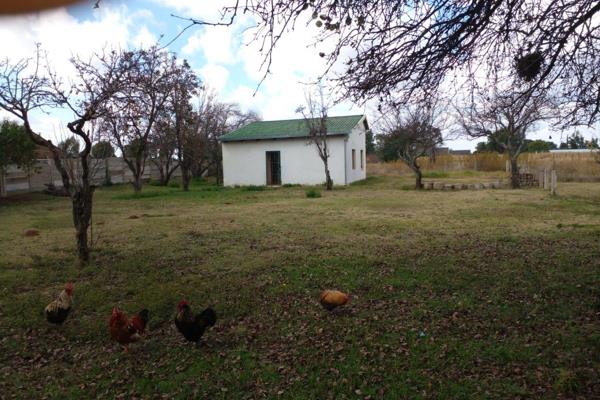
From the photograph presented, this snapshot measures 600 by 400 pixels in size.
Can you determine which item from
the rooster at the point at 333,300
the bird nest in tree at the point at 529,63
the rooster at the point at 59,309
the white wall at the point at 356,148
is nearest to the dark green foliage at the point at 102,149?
the white wall at the point at 356,148

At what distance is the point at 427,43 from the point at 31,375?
4.82 metres

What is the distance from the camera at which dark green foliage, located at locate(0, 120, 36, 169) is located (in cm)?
1709

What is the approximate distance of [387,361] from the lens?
12.4 feet

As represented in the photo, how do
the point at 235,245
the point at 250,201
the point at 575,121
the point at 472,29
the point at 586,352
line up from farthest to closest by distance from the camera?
the point at 250,201 < the point at 235,245 < the point at 575,121 < the point at 472,29 < the point at 586,352

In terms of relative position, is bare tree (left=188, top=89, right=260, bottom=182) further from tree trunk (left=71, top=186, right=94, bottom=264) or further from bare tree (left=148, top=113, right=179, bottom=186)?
tree trunk (left=71, top=186, right=94, bottom=264)

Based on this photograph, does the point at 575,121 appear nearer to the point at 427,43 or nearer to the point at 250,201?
the point at 427,43

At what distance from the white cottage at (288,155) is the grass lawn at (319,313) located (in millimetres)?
15937

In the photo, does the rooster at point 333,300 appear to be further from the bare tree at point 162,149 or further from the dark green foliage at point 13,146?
the bare tree at point 162,149

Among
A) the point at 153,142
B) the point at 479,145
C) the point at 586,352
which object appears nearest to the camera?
the point at 586,352

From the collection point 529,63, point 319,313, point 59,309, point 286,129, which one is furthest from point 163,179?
point 529,63

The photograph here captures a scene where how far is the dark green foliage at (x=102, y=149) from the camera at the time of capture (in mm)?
21500

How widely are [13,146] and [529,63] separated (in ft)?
60.5

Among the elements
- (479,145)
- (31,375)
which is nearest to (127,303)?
(31,375)

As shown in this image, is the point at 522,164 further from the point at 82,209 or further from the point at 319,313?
the point at 82,209
